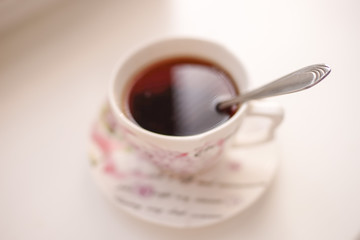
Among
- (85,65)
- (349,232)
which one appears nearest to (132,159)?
(85,65)


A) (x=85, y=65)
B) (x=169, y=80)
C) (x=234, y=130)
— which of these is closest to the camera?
(x=234, y=130)

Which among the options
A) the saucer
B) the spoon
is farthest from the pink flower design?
the spoon

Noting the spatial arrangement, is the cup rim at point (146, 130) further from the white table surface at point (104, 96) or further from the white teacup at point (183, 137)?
the white table surface at point (104, 96)

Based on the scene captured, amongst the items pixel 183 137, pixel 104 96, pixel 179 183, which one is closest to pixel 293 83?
pixel 183 137

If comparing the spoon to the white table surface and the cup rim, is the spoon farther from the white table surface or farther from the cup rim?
the white table surface

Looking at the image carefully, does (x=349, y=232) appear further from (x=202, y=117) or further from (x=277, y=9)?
(x=277, y=9)

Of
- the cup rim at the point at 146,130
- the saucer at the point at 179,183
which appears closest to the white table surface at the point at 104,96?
the saucer at the point at 179,183
